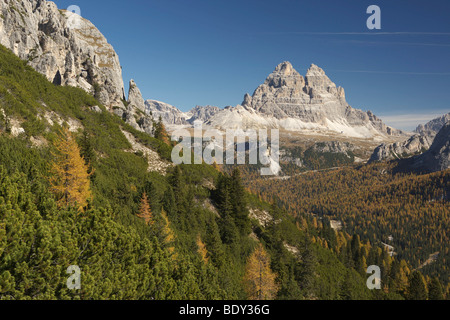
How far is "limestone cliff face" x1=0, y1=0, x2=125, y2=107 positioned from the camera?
6359 cm

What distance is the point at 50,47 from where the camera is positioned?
73.2m

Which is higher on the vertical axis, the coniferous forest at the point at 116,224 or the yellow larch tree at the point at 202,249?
the coniferous forest at the point at 116,224

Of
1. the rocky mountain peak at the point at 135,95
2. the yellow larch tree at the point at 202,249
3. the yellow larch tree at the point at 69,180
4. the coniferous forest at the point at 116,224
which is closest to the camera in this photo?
the coniferous forest at the point at 116,224

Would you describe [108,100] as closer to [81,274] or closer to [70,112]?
[70,112]

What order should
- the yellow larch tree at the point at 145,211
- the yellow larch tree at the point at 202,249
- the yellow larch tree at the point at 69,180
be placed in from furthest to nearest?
the yellow larch tree at the point at 202,249
the yellow larch tree at the point at 145,211
the yellow larch tree at the point at 69,180

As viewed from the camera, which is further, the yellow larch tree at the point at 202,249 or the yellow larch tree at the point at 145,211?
the yellow larch tree at the point at 202,249

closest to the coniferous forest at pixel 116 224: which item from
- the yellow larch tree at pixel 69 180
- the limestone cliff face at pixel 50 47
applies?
the yellow larch tree at pixel 69 180

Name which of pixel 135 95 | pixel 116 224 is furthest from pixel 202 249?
pixel 135 95

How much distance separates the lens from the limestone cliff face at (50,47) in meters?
63.6

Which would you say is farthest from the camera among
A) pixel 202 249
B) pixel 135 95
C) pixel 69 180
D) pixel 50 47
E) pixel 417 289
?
pixel 135 95

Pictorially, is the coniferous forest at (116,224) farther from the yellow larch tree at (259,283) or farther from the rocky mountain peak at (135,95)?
the rocky mountain peak at (135,95)

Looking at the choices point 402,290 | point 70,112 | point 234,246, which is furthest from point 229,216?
point 402,290

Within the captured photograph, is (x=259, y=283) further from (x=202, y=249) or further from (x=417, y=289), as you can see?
(x=417, y=289)
